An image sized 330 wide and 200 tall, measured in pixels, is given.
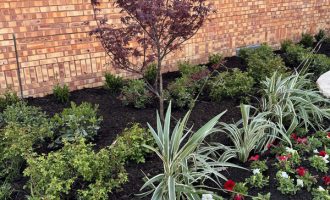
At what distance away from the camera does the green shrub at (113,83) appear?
5316 mm

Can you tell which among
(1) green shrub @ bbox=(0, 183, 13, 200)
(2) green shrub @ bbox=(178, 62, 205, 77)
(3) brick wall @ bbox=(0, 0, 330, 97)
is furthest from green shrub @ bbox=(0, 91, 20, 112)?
(2) green shrub @ bbox=(178, 62, 205, 77)

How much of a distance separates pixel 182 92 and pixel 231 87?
0.79 m

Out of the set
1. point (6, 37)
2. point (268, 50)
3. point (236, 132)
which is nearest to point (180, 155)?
point (236, 132)

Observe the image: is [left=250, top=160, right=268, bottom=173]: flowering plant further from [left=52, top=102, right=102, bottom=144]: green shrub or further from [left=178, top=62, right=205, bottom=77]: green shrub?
[left=178, top=62, right=205, bottom=77]: green shrub

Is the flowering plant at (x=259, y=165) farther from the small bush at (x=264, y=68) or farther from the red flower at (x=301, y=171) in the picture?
the small bush at (x=264, y=68)

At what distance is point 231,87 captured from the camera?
5023 mm

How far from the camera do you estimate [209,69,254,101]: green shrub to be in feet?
16.2

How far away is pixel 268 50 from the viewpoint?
6551 millimetres

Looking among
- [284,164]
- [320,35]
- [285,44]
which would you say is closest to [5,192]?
[284,164]

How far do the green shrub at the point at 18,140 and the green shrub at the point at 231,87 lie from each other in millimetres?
2293

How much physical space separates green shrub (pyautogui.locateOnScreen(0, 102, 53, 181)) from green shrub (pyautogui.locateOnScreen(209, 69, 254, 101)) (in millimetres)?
2293

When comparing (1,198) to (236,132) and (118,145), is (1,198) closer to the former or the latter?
(118,145)

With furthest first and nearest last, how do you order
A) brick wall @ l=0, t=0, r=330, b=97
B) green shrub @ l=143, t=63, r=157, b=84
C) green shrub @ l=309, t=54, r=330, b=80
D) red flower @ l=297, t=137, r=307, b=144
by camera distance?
green shrub @ l=309, t=54, r=330, b=80 < green shrub @ l=143, t=63, r=157, b=84 < brick wall @ l=0, t=0, r=330, b=97 < red flower @ l=297, t=137, r=307, b=144

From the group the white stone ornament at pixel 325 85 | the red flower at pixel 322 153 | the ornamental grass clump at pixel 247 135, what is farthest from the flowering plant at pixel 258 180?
the white stone ornament at pixel 325 85
